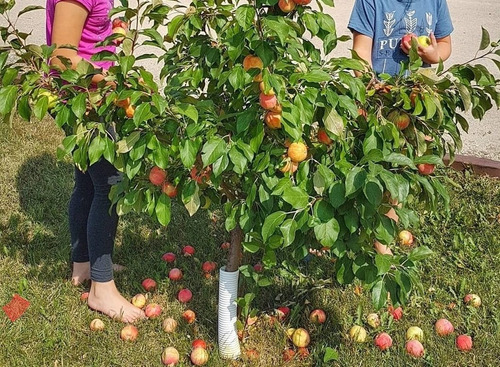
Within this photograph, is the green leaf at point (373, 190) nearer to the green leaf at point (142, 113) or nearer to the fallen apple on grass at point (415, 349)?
the green leaf at point (142, 113)

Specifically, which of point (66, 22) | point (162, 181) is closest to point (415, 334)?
point (162, 181)

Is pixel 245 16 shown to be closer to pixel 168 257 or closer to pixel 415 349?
pixel 415 349

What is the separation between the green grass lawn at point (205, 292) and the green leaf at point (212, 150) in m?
0.82

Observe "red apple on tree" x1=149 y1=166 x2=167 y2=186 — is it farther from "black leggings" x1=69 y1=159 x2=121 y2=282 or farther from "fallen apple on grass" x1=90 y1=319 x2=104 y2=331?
"fallen apple on grass" x1=90 y1=319 x2=104 y2=331

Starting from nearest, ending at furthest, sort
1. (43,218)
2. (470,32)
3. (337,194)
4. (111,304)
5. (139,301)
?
1. (337,194)
2. (111,304)
3. (139,301)
4. (43,218)
5. (470,32)

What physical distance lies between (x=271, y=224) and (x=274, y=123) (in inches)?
11.3

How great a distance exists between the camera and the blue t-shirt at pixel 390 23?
2.87m

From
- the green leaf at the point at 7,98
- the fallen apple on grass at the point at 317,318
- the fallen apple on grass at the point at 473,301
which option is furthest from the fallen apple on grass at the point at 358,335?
the green leaf at the point at 7,98

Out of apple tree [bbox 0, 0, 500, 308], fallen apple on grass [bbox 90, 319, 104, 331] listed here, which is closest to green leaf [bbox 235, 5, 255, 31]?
apple tree [bbox 0, 0, 500, 308]

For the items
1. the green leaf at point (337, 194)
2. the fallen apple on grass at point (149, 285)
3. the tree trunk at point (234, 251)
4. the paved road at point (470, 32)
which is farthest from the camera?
the paved road at point (470, 32)

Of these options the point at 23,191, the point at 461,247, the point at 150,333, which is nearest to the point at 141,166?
the point at 150,333

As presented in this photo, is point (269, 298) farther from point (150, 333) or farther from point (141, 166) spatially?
point (141, 166)

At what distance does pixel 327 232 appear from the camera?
5.58 feet

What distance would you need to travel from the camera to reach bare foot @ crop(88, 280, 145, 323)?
9.19 ft
